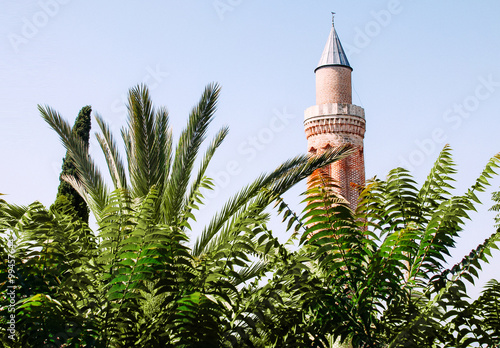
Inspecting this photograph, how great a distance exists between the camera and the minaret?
21.0 m

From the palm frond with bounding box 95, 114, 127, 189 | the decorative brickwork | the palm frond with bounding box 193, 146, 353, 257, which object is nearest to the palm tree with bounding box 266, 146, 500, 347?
the palm frond with bounding box 193, 146, 353, 257

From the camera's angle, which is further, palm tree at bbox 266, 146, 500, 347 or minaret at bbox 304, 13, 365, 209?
minaret at bbox 304, 13, 365, 209

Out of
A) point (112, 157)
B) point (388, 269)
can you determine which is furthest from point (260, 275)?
point (112, 157)

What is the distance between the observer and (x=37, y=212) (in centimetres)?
260

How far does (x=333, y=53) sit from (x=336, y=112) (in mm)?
A: 2303

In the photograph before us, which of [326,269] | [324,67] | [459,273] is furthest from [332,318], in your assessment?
[324,67]

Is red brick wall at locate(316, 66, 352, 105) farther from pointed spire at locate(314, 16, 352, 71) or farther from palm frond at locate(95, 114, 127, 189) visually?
palm frond at locate(95, 114, 127, 189)

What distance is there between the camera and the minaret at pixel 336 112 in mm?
20984

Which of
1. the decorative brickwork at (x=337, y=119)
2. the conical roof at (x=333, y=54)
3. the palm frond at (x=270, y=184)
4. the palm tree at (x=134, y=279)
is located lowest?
the palm tree at (x=134, y=279)

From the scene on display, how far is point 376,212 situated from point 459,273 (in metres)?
0.49

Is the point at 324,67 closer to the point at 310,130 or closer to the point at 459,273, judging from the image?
the point at 310,130

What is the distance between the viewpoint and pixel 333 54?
2109 cm

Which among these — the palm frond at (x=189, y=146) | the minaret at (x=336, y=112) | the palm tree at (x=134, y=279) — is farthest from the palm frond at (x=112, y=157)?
the minaret at (x=336, y=112)

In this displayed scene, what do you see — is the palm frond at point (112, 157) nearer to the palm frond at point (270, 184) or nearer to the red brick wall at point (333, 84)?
the palm frond at point (270, 184)
